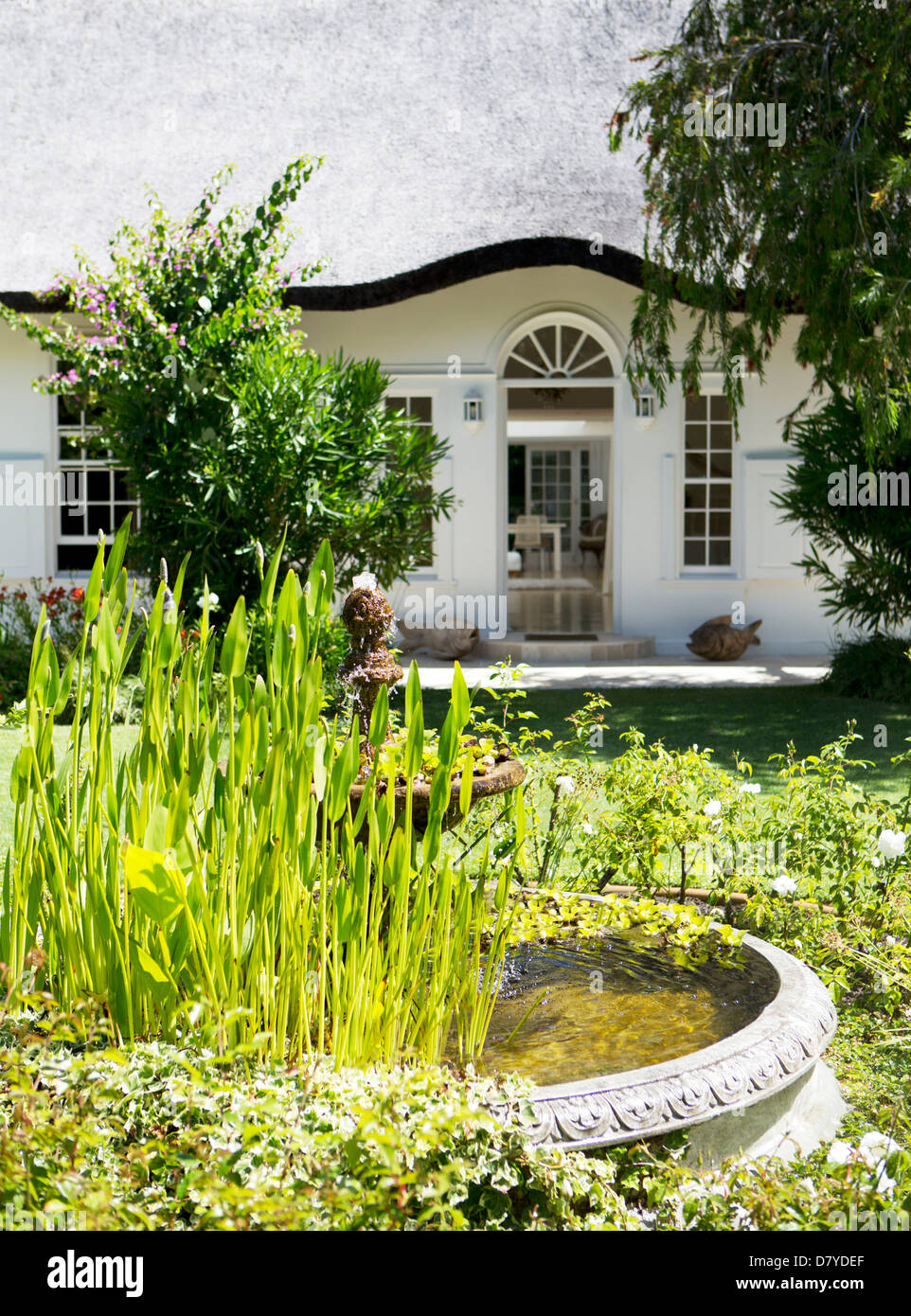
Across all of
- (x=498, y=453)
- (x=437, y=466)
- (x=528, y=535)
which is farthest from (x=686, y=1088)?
(x=528, y=535)

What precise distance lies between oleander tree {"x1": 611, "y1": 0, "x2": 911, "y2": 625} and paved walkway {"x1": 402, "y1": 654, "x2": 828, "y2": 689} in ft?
4.18

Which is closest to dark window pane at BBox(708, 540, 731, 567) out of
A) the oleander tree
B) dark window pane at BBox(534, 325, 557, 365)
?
dark window pane at BBox(534, 325, 557, 365)

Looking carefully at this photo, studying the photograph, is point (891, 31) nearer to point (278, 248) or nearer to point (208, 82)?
point (278, 248)

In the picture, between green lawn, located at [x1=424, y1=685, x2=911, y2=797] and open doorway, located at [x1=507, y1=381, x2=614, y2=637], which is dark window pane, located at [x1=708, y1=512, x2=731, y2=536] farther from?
green lawn, located at [x1=424, y1=685, x2=911, y2=797]

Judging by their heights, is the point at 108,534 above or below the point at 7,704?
above

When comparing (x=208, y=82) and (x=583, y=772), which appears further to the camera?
(x=208, y=82)

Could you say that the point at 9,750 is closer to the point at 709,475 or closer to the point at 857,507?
the point at 857,507

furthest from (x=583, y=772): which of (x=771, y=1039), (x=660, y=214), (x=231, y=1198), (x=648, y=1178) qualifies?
(x=660, y=214)

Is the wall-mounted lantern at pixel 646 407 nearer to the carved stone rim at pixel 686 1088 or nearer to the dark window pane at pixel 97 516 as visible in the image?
the dark window pane at pixel 97 516

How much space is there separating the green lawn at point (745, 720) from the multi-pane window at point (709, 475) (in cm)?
278

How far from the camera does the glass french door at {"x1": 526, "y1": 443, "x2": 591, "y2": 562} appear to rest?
25672mm

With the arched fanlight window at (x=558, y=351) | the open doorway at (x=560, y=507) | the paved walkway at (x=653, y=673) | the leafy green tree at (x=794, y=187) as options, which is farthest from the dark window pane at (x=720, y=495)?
the leafy green tree at (x=794, y=187)

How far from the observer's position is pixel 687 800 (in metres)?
4.40

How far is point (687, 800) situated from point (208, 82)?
446 inches
